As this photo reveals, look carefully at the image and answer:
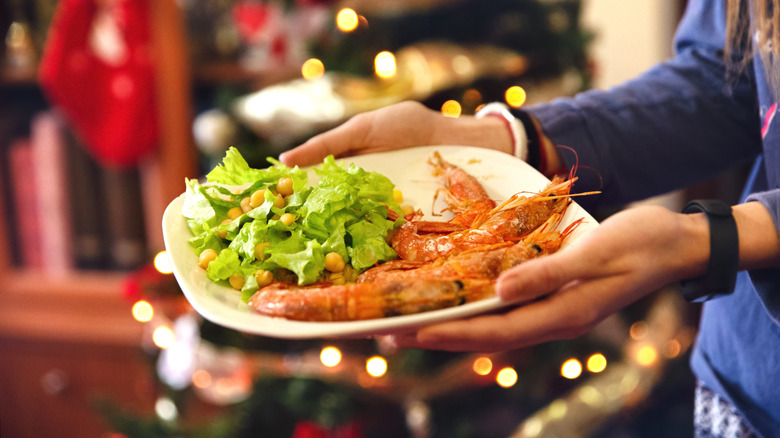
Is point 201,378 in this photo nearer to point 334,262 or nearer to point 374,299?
point 334,262

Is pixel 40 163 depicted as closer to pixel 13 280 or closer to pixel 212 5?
pixel 13 280

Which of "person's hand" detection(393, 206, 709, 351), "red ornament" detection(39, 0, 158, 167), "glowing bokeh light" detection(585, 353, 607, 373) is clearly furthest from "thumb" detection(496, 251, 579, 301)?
"red ornament" detection(39, 0, 158, 167)

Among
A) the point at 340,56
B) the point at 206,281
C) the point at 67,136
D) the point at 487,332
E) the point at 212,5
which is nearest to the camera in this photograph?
the point at 487,332

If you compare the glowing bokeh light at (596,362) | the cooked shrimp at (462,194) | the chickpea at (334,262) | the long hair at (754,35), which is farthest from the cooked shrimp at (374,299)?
the glowing bokeh light at (596,362)

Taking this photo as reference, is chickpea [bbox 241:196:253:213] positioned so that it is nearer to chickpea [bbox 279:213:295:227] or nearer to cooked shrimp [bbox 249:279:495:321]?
chickpea [bbox 279:213:295:227]

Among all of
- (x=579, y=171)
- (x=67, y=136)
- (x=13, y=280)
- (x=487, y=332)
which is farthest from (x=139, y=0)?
(x=487, y=332)

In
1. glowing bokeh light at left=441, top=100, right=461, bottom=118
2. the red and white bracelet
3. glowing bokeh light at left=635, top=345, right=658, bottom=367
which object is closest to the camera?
the red and white bracelet

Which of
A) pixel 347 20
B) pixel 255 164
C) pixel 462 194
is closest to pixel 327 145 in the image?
pixel 462 194
